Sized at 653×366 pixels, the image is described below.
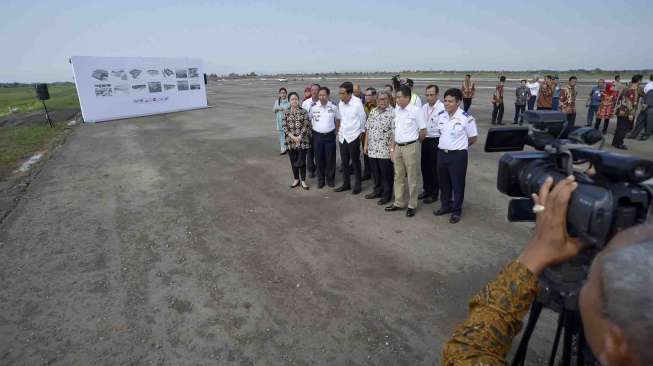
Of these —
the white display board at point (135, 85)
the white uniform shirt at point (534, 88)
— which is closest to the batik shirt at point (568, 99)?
the white uniform shirt at point (534, 88)

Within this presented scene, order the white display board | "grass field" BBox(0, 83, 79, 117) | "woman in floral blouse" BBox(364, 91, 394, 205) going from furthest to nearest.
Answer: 1. "grass field" BBox(0, 83, 79, 117)
2. the white display board
3. "woman in floral blouse" BBox(364, 91, 394, 205)

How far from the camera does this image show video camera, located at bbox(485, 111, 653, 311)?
1063 mm

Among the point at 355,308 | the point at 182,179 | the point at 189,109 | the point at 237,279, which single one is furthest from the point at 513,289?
the point at 189,109

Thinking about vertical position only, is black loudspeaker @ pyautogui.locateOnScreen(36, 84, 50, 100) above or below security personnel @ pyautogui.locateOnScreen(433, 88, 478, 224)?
above

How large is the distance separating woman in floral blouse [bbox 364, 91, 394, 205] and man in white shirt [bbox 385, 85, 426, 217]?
0.18 metres

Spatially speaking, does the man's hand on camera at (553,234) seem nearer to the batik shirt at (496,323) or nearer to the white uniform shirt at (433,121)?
the batik shirt at (496,323)

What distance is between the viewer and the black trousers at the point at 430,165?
5.44 m

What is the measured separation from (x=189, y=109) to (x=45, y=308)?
62.2 feet

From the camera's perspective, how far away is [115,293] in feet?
11.4

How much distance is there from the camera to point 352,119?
5797mm

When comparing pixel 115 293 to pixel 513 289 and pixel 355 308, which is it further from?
pixel 513 289

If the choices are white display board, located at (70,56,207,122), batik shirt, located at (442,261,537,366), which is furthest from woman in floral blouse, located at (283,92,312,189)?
white display board, located at (70,56,207,122)

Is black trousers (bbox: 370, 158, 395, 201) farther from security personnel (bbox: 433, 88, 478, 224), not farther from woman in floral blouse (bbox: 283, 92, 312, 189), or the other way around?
woman in floral blouse (bbox: 283, 92, 312, 189)

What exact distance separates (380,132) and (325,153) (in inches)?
53.4
